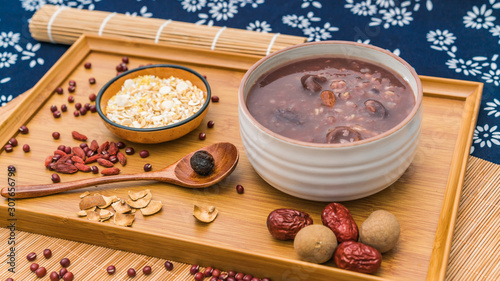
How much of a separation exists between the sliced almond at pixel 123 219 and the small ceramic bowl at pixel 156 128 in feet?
1.39

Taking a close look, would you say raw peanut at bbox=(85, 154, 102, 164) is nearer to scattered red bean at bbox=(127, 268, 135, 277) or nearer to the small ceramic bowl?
the small ceramic bowl

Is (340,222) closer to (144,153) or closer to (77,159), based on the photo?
(144,153)

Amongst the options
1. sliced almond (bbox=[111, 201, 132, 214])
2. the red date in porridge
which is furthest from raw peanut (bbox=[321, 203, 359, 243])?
sliced almond (bbox=[111, 201, 132, 214])

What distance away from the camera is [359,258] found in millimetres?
1949

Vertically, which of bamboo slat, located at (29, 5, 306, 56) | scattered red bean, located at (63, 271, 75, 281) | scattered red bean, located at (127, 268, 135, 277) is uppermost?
bamboo slat, located at (29, 5, 306, 56)

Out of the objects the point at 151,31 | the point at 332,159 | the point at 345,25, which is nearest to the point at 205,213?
the point at 332,159

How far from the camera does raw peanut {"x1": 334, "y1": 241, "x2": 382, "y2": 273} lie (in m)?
1.95

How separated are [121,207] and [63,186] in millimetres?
283

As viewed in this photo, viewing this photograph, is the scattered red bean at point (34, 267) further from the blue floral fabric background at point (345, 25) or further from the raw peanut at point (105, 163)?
the blue floral fabric background at point (345, 25)

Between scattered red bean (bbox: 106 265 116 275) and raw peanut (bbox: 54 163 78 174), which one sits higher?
raw peanut (bbox: 54 163 78 174)

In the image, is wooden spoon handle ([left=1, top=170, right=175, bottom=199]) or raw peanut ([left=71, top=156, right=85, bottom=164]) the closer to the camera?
wooden spoon handle ([left=1, top=170, right=175, bottom=199])

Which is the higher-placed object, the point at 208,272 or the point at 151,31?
the point at 151,31

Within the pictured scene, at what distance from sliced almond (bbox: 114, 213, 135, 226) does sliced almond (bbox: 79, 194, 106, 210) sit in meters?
0.10

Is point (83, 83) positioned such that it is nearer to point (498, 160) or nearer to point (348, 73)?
point (348, 73)
